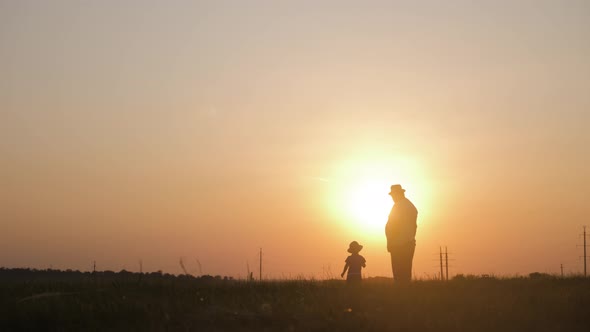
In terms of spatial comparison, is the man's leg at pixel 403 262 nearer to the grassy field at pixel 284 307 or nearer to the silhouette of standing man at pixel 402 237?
the silhouette of standing man at pixel 402 237

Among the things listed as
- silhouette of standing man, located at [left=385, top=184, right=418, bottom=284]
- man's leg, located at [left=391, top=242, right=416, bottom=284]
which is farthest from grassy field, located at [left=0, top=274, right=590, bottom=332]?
silhouette of standing man, located at [left=385, top=184, right=418, bottom=284]

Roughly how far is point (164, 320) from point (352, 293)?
14.9 ft

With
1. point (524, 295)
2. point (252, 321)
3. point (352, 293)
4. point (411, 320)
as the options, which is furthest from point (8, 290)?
point (524, 295)

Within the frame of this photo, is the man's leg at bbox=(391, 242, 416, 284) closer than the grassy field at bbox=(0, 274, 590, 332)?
No

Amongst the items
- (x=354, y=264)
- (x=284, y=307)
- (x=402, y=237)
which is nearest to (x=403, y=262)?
(x=402, y=237)

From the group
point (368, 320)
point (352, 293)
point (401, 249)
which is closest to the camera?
point (368, 320)

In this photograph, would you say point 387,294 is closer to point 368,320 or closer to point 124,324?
point 368,320

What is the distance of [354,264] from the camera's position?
1972 centimetres

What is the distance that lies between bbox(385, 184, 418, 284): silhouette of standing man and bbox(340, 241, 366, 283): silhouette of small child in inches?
33.1

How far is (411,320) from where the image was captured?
49.0 feet

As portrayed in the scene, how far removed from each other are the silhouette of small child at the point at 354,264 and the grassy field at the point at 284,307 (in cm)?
100

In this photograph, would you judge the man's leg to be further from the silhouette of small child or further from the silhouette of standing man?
the silhouette of small child

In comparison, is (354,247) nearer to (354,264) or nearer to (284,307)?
(354,264)

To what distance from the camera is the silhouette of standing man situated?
62.8 ft
